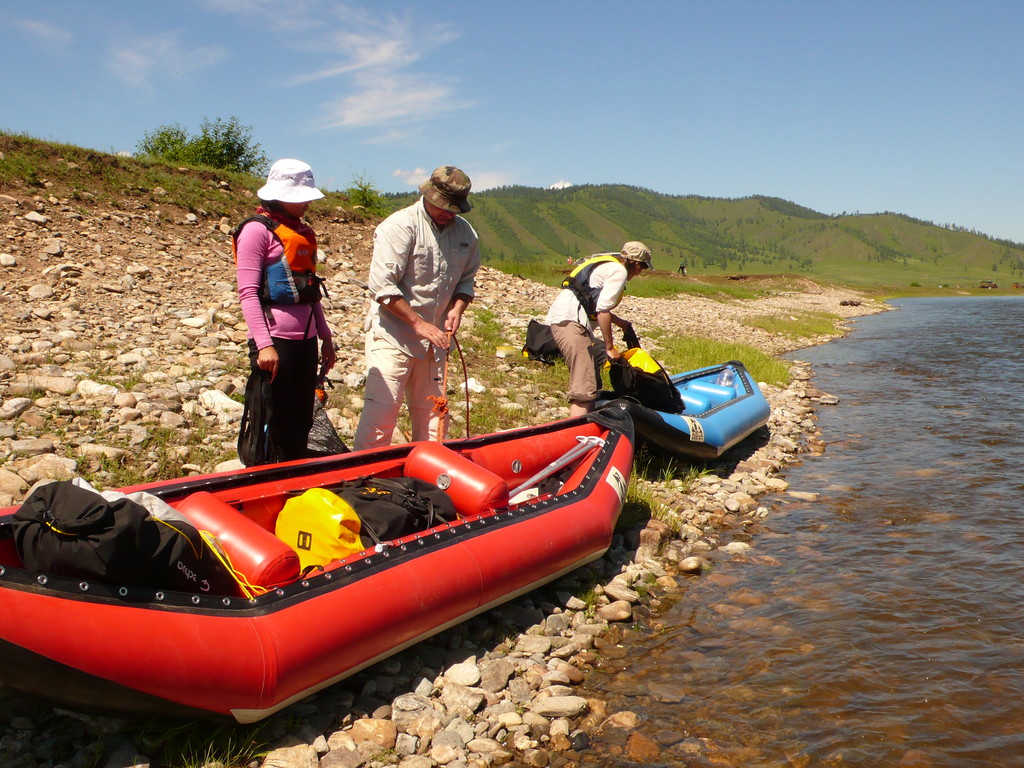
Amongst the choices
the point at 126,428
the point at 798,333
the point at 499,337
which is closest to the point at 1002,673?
the point at 126,428

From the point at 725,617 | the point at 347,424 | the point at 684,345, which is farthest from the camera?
the point at 684,345

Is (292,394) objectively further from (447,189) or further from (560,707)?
(560,707)

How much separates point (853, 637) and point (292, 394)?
3.83 m

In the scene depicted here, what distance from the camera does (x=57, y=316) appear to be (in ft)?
27.0

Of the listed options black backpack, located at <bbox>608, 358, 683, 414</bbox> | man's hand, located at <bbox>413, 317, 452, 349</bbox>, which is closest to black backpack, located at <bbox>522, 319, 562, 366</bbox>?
Answer: black backpack, located at <bbox>608, 358, 683, 414</bbox>

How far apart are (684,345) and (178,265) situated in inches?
360

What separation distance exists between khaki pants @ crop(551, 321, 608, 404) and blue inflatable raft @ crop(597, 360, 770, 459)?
0.23 metres

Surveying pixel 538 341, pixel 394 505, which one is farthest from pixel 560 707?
pixel 538 341

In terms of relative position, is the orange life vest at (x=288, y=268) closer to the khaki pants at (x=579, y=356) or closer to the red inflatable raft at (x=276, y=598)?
the red inflatable raft at (x=276, y=598)

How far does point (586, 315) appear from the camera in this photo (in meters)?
7.06

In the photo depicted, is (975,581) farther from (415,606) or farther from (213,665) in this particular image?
(213,665)

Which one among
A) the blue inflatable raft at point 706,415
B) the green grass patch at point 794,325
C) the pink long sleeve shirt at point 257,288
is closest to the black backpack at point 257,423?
the pink long sleeve shirt at point 257,288

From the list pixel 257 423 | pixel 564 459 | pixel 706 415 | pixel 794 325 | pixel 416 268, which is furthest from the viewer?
pixel 794 325

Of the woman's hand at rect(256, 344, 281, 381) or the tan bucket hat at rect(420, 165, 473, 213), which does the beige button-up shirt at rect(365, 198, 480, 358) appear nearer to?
the tan bucket hat at rect(420, 165, 473, 213)
